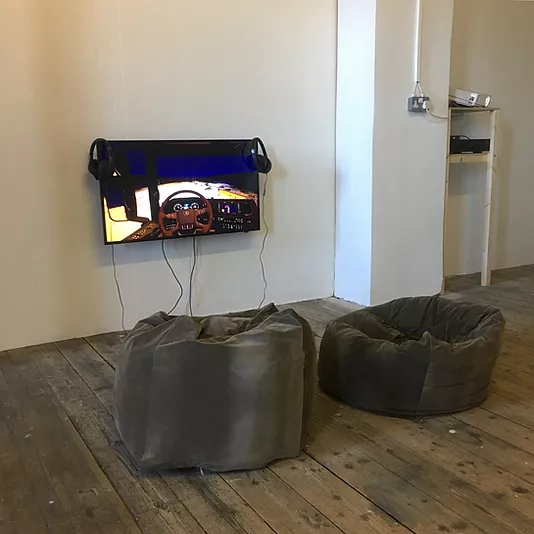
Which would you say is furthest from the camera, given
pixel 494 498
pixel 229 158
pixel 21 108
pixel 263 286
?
pixel 263 286

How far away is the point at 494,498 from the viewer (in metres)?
2.02

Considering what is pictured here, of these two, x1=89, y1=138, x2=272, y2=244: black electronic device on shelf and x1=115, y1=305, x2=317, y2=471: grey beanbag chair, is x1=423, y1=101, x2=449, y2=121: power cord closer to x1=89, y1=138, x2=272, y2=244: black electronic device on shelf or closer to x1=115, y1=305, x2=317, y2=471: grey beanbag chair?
x1=89, y1=138, x2=272, y2=244: black electronic device on shelf

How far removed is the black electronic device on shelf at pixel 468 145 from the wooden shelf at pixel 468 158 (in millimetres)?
30

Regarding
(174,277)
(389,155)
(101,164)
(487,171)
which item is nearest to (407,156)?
(389,155)

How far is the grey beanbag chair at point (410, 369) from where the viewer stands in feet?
8.32

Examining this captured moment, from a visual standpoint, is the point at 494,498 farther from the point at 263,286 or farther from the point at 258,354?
the point at 263,286

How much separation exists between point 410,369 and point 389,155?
2056 millimetres

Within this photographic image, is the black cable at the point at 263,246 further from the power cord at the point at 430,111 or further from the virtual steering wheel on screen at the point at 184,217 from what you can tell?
the power cord at the point at 430,111

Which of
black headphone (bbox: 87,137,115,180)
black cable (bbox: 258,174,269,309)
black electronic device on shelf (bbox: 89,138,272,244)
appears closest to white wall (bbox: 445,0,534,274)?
black cable (bbox: 258,174,269,309)

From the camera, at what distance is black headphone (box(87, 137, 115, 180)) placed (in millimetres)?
3496

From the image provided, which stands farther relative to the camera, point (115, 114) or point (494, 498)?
point (115, 114)

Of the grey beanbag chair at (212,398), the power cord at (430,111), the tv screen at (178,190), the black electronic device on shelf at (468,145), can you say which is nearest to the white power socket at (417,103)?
the power cord at (430,111)

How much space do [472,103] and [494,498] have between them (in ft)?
10.5

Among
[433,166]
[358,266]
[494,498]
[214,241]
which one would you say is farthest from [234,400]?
[433,166]
